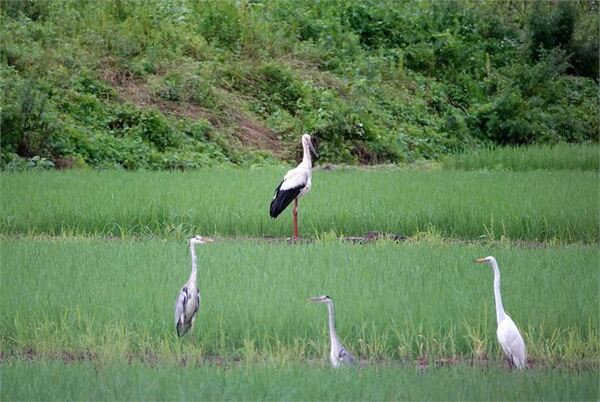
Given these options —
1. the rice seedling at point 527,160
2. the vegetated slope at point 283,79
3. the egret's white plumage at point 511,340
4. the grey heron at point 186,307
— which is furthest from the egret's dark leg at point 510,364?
the rice seedling at point 527,160

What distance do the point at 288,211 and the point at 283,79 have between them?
7.99 meters

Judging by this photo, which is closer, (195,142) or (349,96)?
(195,142)

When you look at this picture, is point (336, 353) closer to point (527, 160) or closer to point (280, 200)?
point (280, 200)

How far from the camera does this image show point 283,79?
2067cm

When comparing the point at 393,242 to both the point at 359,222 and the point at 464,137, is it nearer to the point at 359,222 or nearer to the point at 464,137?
the point at 359,222

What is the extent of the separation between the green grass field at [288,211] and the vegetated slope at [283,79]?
2718 mm

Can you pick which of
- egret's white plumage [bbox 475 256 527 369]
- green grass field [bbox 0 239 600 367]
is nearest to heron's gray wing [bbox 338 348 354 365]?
green grass field [bbox 0 239 600 367]

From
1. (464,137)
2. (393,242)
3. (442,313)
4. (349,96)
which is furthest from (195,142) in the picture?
(442,313)

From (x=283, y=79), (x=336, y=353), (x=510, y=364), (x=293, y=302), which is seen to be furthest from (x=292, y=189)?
(x=283, y=79)

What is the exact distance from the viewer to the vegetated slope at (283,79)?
57.2ft

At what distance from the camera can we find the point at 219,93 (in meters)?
19.6

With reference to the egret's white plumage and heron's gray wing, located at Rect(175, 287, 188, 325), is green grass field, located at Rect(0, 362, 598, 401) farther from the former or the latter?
heron's gray wing, located at Rect(175, 287, 188, 325)

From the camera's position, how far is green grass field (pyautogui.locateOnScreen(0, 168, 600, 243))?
11.8 m

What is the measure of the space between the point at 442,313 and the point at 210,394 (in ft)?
7.97
